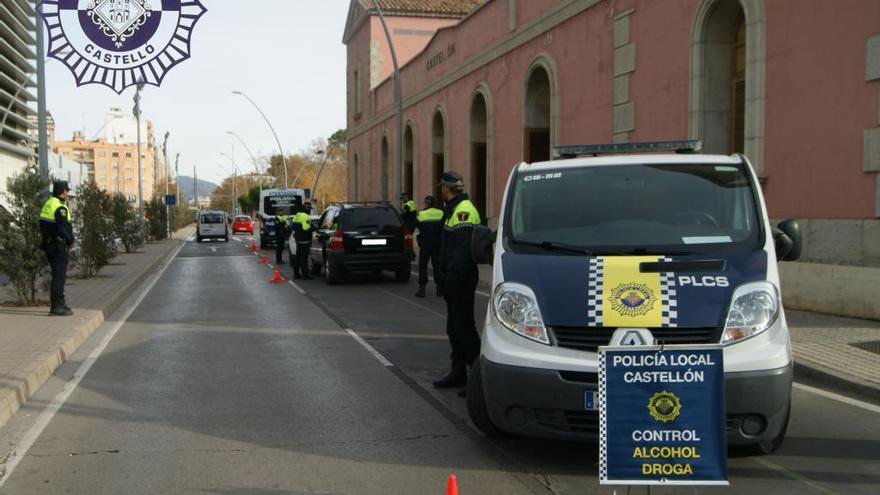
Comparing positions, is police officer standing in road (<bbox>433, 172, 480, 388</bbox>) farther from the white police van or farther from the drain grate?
the drain grate

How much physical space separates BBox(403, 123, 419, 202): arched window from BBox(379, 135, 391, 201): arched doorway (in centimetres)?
236

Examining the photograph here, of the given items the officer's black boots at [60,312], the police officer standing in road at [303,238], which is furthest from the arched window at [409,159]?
the officer's black boots at [60,312]

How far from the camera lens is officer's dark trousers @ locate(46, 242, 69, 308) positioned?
1247cm

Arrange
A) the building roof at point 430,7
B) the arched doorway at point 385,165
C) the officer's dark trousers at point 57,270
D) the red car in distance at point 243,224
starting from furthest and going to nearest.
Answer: the red car in distance at point 243,224
the arched doorway at point 385,165
the building roof at point 430,7
the officer's dark trousers at point 57,270

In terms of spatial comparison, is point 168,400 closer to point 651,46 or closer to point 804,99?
point 804,99

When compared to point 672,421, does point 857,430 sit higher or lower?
lower

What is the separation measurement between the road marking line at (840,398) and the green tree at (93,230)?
1616cm

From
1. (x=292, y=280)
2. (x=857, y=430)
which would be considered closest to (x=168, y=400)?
(x=857, y=430)

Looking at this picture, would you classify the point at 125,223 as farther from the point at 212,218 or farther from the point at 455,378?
the point at 455,378

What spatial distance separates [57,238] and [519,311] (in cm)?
955

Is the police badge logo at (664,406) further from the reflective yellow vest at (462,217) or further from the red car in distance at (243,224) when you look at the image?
the red car in distance at (243,224)

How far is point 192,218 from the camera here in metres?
122

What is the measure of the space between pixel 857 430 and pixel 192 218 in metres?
123

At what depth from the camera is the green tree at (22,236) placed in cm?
1314
